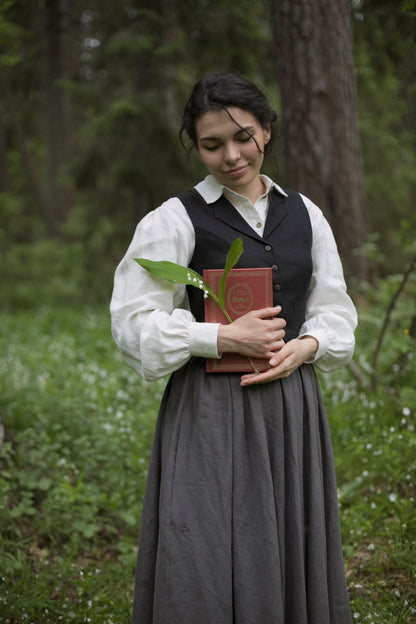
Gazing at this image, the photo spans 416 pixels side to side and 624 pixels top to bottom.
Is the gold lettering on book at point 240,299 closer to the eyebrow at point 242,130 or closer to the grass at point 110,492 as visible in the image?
the eyebrow at point 242,130

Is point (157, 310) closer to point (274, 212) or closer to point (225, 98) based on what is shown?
point (274, 212)

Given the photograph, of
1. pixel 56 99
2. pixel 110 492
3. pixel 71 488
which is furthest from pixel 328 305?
pixel 56 99

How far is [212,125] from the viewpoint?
1.82 metres

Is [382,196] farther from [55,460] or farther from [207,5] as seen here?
[55,460]

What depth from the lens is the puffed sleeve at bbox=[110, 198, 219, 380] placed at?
5.70 feet

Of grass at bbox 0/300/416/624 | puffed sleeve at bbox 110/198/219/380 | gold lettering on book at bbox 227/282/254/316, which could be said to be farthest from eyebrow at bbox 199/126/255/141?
grass at bbox 0/300/416/624

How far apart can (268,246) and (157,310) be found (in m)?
0.43

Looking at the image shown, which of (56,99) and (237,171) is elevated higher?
(56,99)

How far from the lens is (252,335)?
1742 mm

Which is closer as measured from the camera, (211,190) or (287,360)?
(287,360)

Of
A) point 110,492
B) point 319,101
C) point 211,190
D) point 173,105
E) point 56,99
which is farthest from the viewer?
point 56,99

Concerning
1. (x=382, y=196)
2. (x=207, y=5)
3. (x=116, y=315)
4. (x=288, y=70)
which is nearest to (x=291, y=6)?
(x=288, y=70)

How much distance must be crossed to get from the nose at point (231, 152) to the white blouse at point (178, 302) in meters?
0.12

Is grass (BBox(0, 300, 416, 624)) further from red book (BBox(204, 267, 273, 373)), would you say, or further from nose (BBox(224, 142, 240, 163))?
nose (BBox(224, 142, 240, 163))
